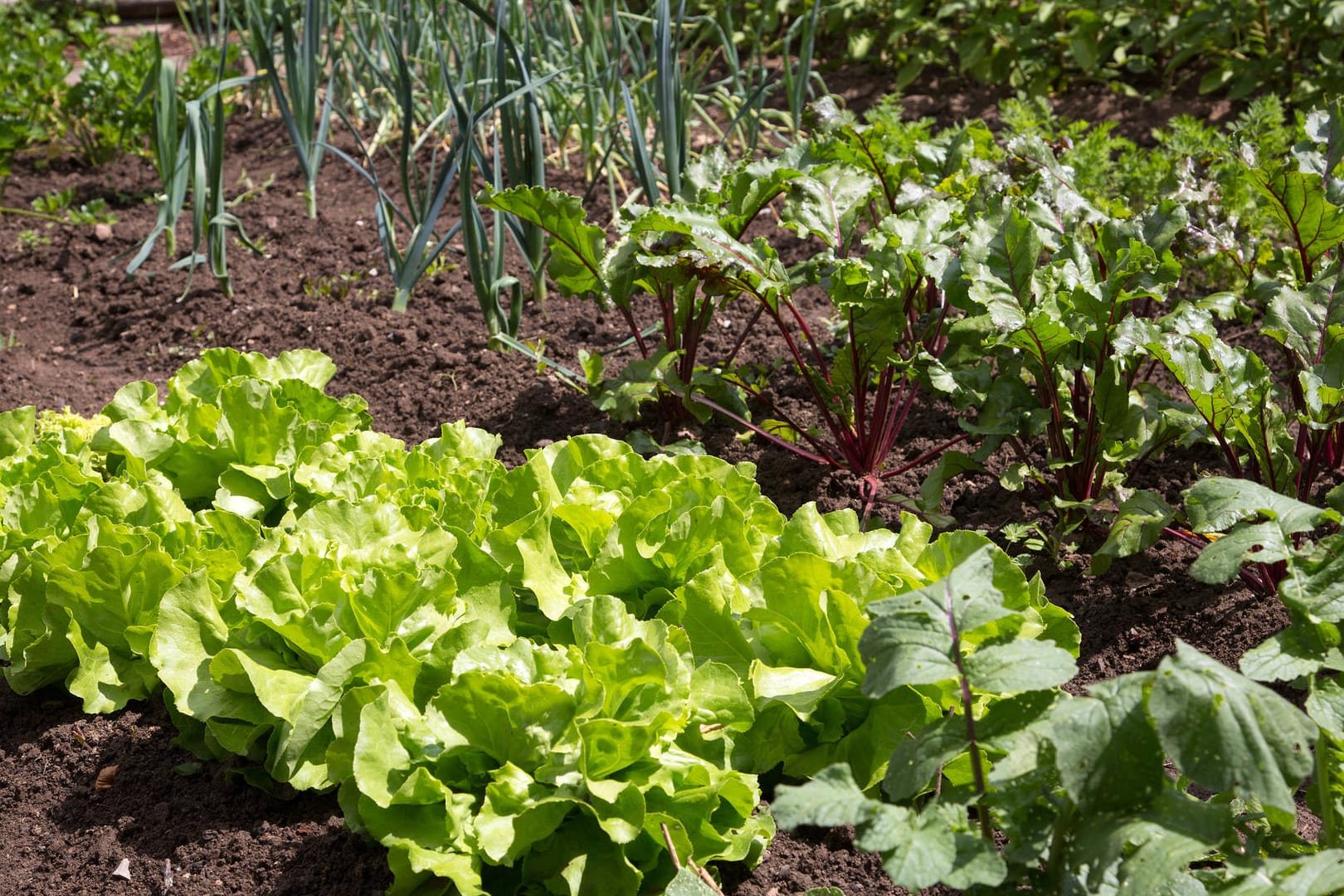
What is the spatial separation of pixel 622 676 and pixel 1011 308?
103 centimetres

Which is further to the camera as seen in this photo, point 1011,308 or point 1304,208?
point 1304,208

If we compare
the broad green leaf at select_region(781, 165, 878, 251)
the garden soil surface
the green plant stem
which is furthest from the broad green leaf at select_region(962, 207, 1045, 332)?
the green plant stem

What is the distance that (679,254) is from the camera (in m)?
2.31

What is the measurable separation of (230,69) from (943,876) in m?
5.29

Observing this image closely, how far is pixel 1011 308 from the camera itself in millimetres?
2129

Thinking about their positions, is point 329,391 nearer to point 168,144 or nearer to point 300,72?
point 168,144

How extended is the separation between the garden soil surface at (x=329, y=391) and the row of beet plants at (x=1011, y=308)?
0.40ft

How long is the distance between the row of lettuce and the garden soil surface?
98mm

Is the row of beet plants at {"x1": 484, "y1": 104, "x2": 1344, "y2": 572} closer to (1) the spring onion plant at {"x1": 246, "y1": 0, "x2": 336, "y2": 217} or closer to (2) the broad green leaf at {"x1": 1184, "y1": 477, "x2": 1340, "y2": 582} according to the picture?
(2) the broad green leaf at {"x1": 1184, "y1": 477, "x2": 1340, "y2": 582}

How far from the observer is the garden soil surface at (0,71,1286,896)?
179cm

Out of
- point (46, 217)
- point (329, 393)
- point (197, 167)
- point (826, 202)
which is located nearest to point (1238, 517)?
point (826, 202)

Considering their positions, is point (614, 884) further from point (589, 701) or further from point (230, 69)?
point (230, 69)

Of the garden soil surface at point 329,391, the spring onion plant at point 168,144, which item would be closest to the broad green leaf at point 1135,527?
the garden soil surface at point 329,391

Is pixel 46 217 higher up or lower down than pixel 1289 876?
lower down
